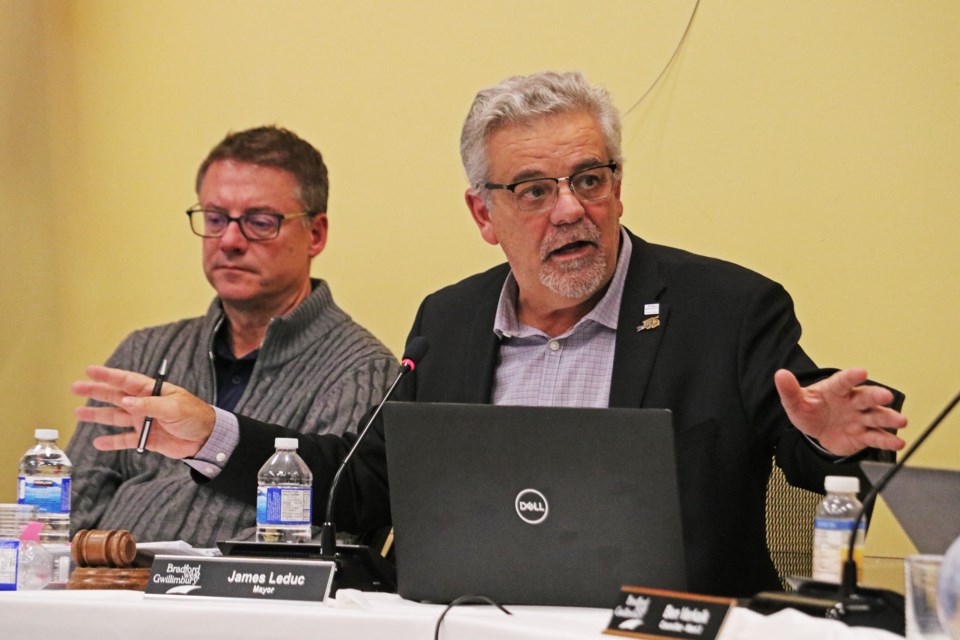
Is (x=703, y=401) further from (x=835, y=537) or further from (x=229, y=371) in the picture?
(x=229, y=371)

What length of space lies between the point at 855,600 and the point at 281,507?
109cm

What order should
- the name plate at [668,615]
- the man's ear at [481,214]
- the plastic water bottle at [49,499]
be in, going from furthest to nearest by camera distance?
1. the man's ear at [481,214]
2. the plastic water bottle at [49,499]
3. the name plate at [668,615]

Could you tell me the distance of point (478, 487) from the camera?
153 cm

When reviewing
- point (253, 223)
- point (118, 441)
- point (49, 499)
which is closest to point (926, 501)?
point (118, 441)

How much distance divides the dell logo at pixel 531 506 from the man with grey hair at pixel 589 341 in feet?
2.17

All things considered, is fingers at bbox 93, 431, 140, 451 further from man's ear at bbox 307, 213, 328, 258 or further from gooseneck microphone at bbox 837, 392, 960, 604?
gooseneck microphone at bbox 837, 392, 960, 604

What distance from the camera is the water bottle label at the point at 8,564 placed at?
184 cm

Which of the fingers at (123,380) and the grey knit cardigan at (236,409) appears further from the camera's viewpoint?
the grey knit cardigan at (236,409)

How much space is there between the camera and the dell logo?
149 cm

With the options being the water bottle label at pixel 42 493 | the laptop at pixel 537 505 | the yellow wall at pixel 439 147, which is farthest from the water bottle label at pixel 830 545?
the water bottle label at pixel 42 493

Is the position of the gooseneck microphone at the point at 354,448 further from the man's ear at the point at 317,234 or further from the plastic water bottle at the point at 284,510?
the man's ear at the point at 317,234

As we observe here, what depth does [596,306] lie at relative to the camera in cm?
240

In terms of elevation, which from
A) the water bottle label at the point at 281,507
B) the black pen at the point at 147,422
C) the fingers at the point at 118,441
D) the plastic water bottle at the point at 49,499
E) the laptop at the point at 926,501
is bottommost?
the plastic water bottle at the point at 49,499

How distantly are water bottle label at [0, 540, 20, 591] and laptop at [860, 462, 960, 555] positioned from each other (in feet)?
4.25
